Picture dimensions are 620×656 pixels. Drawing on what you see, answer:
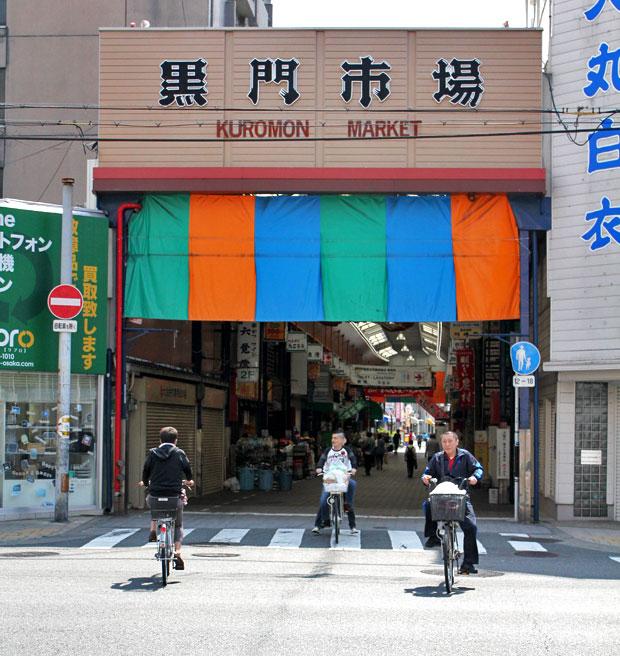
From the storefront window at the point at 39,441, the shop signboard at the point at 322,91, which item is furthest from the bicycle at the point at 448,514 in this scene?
the shop signboard at the point at 322,91

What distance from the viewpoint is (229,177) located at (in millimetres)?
19922

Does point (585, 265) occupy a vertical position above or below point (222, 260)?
below

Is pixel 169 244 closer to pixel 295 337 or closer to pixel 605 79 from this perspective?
pixel 605 79

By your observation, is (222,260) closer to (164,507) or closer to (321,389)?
(164,507)

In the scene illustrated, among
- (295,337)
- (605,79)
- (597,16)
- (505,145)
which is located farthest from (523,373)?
(295,337)

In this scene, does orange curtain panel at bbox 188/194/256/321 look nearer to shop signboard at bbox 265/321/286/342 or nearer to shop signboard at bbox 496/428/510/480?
shop signboard at bbox 496/428/510/480

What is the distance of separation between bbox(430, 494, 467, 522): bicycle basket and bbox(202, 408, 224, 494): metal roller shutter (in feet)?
53.8

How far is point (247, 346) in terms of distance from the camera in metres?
30.0

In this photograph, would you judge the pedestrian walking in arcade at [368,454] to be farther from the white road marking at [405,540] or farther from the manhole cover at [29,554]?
→ the manhole cover at [29,554]

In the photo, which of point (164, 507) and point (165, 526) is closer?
point (165, 526)

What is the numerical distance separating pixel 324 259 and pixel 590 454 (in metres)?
6.57

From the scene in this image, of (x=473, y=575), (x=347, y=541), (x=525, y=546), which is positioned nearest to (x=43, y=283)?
(x=347, y=541)

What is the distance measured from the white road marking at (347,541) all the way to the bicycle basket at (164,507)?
4.33 metres

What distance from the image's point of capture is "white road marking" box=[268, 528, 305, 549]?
15148 millimetres
